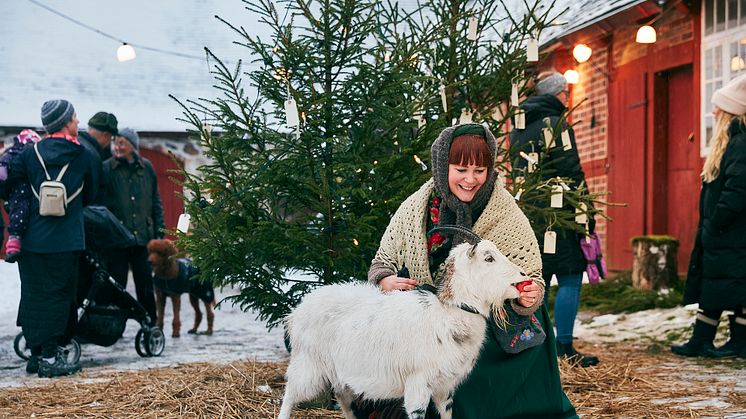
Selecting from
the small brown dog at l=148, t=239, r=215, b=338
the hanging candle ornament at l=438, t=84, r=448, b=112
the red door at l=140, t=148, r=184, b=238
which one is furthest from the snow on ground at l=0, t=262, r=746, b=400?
the red door at l=140, t=148, r=184, b=238

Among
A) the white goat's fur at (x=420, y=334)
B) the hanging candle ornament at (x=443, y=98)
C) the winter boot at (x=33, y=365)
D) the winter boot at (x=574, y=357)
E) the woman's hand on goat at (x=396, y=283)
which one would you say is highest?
the hanging candle ornament at (x=443, y=98)

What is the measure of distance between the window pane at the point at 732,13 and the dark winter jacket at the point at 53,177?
742 cm

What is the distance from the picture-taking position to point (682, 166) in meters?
12.2

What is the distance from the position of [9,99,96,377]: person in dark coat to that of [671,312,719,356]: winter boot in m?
5.13

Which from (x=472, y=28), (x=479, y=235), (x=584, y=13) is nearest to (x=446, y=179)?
(x=479, y=235)

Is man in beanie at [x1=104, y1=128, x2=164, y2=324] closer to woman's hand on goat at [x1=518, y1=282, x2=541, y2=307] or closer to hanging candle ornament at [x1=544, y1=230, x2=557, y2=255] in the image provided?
hanging candle ornament at [x1=544, y1=230, x2=557, y2=255]

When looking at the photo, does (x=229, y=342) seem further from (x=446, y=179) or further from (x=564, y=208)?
(x=446, y=179)

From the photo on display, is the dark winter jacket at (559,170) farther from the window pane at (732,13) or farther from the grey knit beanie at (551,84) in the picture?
the window pane at (732,13)

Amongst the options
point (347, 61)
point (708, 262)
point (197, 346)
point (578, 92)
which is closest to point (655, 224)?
point (578, 92)

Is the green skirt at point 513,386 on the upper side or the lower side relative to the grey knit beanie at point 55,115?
lower

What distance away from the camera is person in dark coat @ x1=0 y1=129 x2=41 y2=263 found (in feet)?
24.1

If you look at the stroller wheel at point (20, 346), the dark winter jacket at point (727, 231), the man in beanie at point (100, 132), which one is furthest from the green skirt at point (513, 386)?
the man in beanie at point (100, 132)

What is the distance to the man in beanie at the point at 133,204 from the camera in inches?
367

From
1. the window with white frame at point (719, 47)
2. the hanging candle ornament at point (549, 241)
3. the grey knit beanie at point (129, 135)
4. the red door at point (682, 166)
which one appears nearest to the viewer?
the hanging candle ornament at point (549, 241)
